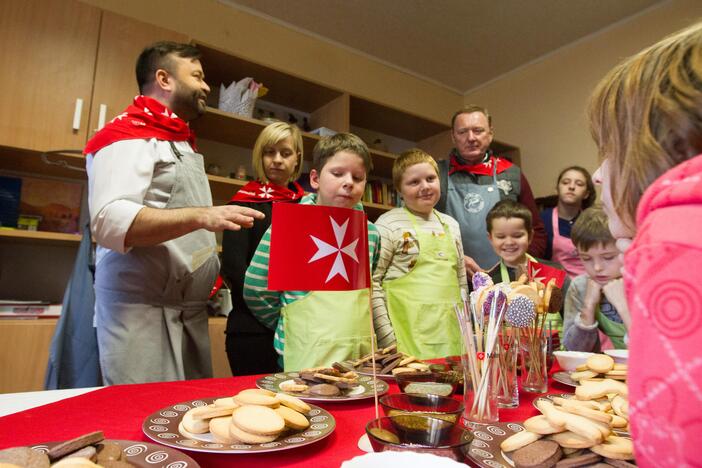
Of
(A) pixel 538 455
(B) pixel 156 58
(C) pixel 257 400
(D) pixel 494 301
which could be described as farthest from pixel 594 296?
(B) pixel 156 58

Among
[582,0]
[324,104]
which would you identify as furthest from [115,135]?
[582,0]

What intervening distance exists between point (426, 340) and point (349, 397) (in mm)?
1044

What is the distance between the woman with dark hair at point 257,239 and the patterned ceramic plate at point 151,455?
114 centimetres

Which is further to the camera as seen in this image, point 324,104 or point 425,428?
point 324,104

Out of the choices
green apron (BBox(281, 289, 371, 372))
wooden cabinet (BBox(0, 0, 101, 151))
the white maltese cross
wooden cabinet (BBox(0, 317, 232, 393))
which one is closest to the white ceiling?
wooden cabinet (BBox(0, 0, 101, 151))

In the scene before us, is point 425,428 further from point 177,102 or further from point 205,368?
point 177,102

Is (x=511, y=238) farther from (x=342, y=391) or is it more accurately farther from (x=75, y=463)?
(x=75, y=463)

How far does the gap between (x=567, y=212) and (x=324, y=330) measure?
7.46ft

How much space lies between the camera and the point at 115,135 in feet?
4.69

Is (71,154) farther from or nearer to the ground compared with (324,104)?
nearer to the ground

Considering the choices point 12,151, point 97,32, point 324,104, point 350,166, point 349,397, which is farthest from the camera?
point 324,104

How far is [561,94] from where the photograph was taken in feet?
13.8

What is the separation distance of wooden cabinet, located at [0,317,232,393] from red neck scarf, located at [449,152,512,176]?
2.34 meters

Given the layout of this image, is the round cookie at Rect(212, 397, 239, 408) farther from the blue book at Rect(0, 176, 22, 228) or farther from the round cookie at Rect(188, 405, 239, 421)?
the blue book at Rect(0, 176, 22, 228)
